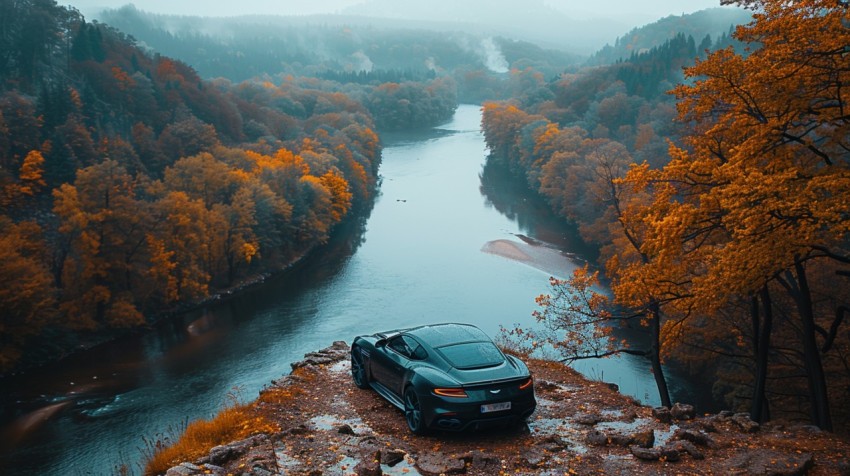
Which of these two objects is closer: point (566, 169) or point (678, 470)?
point (678, 470)

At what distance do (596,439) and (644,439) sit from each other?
2.53 feet

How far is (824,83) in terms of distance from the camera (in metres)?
12.6

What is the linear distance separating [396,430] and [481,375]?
6.91 feet

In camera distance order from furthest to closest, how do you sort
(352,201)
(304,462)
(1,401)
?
1. (352,201)
2. (1,401)
3. (304,462)

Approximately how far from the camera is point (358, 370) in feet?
52.2

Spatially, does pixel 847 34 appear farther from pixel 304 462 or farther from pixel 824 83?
pixel 304 462

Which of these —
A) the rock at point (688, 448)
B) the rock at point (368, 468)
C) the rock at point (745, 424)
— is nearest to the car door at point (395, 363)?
the rock at point (368, 468)

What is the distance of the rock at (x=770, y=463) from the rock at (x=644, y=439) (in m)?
1.20

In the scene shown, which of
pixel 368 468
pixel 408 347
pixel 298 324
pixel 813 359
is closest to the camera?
pixel 368 468

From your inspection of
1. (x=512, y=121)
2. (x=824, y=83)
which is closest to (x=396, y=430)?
(x=824, y=83)

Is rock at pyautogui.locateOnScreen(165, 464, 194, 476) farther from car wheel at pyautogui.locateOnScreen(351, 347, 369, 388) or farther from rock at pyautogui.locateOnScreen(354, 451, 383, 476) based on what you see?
car wheel at pyautogui.locateOnScreen(351, 347, 369, 388)

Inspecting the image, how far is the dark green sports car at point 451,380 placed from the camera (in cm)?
1180

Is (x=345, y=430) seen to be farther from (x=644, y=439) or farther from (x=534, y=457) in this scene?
(x=644, y=439)

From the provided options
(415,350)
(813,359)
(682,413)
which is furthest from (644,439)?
(813,359)
